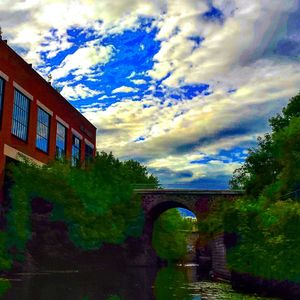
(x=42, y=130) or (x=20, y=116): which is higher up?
(x=42, y=130)

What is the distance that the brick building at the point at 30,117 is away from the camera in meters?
43.0

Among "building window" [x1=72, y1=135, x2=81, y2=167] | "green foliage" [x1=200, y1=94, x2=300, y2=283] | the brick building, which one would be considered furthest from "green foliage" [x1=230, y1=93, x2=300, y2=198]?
"building window" [x1=72, y1=135, x2=81, y2=167]

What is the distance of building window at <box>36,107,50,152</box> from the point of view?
5166 centimetres

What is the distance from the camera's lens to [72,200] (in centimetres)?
4444

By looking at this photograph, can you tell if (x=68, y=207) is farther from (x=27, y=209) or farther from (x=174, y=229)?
(x=174, y=229)

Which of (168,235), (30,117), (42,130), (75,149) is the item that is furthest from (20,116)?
(168,235)

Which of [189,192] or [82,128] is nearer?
[189,192]

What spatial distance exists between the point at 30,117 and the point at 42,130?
3983 mm

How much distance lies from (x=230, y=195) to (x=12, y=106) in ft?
95.2

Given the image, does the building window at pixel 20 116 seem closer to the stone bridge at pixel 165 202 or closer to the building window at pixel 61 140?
the building window at pixel 61 140

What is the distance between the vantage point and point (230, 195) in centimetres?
5916

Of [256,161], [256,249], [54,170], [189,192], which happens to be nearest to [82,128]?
[189,192]

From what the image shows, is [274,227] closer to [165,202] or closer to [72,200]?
[72,200]

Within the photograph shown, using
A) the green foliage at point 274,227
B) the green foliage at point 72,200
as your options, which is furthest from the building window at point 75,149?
the green foliage at point 274,227
